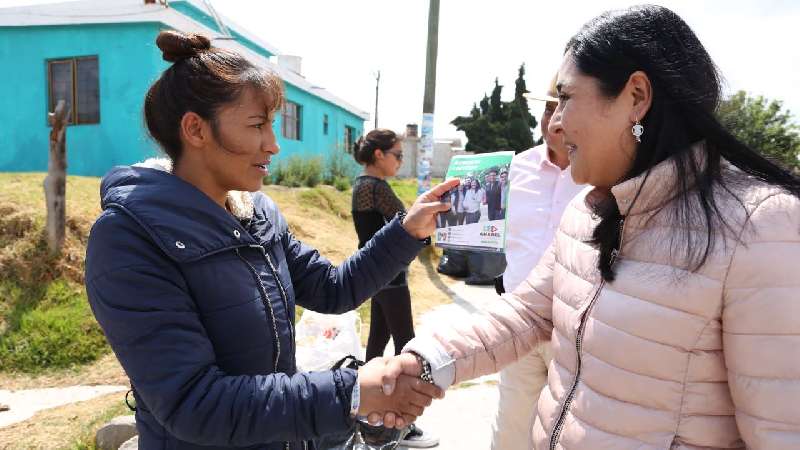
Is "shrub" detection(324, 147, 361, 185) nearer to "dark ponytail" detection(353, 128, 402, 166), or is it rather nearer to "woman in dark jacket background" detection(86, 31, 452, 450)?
"dark ponytail" detection(353, 128, 402, 166)

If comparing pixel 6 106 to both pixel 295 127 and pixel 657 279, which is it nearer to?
pixel 295 127

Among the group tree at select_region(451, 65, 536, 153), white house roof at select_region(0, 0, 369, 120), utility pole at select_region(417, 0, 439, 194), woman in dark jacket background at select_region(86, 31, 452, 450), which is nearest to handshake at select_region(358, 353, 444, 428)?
woman in dark jacket background at select_region(86, 31, 452, 450)

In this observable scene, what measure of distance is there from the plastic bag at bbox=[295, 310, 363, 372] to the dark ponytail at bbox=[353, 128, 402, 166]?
1123 mm

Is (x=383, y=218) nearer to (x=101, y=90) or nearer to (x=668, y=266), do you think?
(x=668, y=266)

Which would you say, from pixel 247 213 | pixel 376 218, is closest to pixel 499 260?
pixel 376 218

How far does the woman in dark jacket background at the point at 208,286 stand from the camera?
129cm

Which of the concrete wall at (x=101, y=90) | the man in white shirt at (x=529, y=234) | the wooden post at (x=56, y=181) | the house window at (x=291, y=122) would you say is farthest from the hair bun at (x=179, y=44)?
the house window at (x=291, y=122)

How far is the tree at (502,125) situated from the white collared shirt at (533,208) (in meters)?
25.7

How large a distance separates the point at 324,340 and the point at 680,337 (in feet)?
9.05

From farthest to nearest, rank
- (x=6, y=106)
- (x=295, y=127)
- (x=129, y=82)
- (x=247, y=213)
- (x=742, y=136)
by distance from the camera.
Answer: (x=295, y=127), (x=6, y=106), (x=129, y=82), (x=247, y=213), (x=742, y=136)

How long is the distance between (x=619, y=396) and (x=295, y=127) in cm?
1680

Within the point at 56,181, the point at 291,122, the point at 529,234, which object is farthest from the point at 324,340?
the point at 291,122

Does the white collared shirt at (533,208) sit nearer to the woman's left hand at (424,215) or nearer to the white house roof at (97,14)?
the woman's left hand at (424,215)

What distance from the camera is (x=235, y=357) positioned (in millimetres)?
1438
